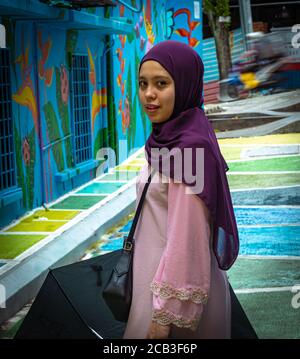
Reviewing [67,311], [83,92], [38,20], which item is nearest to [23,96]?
[38,20]

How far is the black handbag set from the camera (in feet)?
10.3

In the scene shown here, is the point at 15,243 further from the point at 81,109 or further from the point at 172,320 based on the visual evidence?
the point at 172,320

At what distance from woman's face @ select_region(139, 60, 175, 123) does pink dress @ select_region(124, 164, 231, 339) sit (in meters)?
0.24

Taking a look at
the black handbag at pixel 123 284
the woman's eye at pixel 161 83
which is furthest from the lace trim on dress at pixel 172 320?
the woman's eye at pixel 161 83

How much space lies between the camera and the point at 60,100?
11.0m

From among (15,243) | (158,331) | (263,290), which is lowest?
(263,290)

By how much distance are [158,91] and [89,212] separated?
21.4ft

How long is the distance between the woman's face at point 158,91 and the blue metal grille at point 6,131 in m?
5.96

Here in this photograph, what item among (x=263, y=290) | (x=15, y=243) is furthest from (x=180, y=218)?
(x=15, y=243)

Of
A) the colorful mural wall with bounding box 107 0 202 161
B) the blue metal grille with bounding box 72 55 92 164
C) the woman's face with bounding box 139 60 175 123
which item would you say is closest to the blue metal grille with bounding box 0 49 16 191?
the blue metal grille with bounding box 72 55 92 164

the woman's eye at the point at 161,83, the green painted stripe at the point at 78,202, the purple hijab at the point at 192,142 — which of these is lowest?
the green painted stripe at the point at 78,202

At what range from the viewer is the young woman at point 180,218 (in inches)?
116

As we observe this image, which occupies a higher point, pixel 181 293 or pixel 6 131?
pixel 6 131

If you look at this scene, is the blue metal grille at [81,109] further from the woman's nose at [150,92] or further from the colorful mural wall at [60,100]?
the woman's nose at [150,92]
